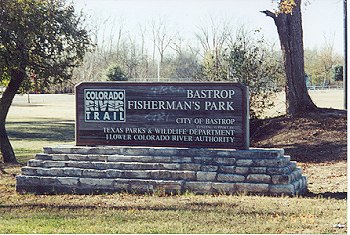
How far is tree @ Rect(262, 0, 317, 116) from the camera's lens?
21891 millimetres

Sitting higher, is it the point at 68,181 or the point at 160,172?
the point at 160,172

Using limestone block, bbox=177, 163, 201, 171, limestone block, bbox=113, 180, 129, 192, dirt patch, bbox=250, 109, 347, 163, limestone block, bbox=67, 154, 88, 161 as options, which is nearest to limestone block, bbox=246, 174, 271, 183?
limestone block, bbox=177, 163, 201, 171

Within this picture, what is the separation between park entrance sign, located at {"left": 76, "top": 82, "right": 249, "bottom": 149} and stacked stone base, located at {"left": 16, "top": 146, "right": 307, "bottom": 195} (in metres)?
0.29

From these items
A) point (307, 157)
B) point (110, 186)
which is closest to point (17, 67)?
point (110, 186)

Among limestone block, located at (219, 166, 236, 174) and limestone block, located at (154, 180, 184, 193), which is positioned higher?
limestone block, located at (219, 166, 236, 174)

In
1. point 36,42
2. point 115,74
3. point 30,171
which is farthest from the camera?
point 115,74

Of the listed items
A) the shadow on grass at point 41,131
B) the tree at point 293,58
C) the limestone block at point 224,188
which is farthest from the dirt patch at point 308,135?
the shadow on grass at point 41,131

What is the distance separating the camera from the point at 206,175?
36.7 ft

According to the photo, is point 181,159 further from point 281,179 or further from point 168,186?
point 281,179

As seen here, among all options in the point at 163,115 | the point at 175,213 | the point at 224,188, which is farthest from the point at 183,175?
the point at 175,213

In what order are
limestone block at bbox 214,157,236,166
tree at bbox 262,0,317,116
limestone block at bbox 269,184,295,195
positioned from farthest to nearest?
tree at bbox 262,0,317,116
limestone block at bbox 214,157,236,166
limestone block at bbox 269,184,295,195

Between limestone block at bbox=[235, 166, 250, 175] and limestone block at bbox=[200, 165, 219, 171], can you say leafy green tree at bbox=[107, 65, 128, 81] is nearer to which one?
limestone block at bbox=[200, 165, 219, 171]

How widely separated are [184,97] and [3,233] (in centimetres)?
495

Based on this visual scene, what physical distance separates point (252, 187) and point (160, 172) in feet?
5.75
